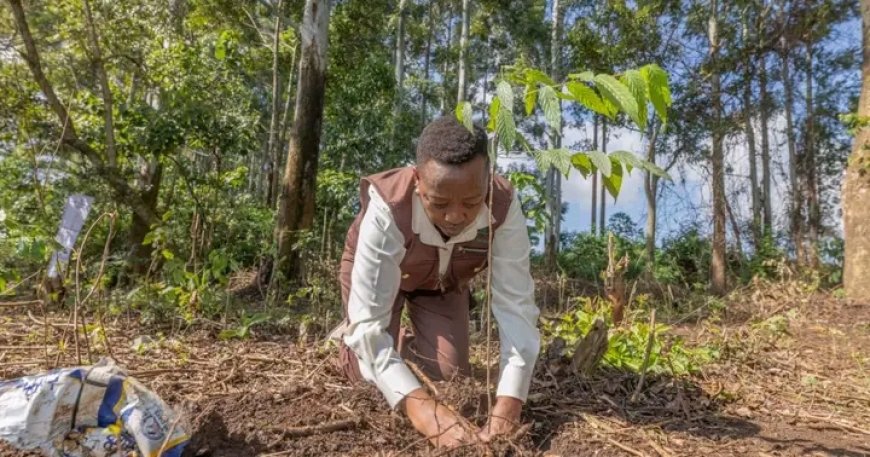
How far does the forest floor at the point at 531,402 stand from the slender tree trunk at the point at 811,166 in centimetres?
991

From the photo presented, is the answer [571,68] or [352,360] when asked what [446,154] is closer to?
[352,360]

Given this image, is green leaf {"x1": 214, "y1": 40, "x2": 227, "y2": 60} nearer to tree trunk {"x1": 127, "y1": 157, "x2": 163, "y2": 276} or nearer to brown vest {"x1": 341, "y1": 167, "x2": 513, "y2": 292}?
tree trunk {"x1": 127, "y1": 157, "x2": 163, "y2": 276}

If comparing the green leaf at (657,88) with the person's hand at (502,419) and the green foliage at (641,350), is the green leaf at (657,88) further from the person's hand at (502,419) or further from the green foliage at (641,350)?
the green foliage at (641,350)

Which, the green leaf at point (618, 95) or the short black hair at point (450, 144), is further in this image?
the short black hair at point (450, 144)

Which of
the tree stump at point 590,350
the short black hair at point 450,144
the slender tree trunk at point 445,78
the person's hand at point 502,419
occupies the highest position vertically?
the slender tree trunk at point 445,78

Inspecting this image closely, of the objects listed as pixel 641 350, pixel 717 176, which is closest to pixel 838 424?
pixel 641 350

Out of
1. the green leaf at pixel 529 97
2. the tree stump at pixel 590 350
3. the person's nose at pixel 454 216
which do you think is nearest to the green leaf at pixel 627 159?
the green leaf at pixel 529 97

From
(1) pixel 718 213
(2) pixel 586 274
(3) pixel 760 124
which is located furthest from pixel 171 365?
(3) pixel 760 124

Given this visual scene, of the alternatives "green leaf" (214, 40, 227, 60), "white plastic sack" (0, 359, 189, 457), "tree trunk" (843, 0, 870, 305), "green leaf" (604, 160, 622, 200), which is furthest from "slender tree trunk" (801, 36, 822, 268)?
"white plastic sack" (0, 359, 189, 457)

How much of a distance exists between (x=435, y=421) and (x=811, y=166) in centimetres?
1425

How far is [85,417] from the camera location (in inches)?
54.4

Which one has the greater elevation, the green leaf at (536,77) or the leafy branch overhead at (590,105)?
the green leaf at (536,77)

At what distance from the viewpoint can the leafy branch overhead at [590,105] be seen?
125cm

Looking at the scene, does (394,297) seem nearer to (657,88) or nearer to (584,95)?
(584,95)
